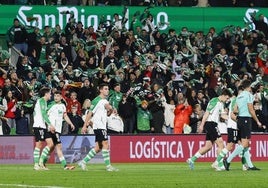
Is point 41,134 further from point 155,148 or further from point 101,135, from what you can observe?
point 155,148

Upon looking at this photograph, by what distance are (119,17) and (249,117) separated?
16.9m

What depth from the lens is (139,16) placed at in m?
45.7

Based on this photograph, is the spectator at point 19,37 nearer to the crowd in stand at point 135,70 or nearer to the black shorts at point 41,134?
the crowd in stand at point 135,70

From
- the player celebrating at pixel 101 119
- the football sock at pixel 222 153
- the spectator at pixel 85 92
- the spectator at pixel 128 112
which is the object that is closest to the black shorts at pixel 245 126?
the football sock at pixel 222 153

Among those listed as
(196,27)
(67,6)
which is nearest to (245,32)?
(196,27)

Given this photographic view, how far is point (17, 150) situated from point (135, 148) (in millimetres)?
4421

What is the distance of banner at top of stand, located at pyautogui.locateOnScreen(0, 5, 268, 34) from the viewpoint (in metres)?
44.2

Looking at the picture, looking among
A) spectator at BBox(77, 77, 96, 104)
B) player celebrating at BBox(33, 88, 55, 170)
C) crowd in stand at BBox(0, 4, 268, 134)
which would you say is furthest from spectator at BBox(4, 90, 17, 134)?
player celebrating at BBox(33, 88, 55, 170)

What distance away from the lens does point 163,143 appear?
38656mm

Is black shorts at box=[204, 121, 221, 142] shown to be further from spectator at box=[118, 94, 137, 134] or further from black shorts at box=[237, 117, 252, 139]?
spectator at box=[118, 94, 137, 134]

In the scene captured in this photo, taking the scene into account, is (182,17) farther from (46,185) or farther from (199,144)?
(46,185)

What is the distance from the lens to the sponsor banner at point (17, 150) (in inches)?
1446

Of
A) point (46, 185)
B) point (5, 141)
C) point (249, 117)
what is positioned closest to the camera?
point (46, 185)

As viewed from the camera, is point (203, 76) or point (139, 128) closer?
point (139, 128)
